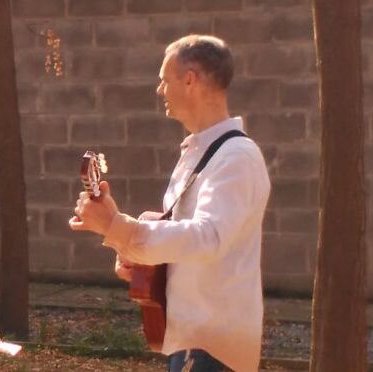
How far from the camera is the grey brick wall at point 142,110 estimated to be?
921 cm

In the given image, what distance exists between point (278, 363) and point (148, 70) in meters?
3.23

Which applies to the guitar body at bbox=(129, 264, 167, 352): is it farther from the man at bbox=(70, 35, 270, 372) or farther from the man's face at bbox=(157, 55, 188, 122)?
the man's face at bbox=(157, 55, 188, 122)

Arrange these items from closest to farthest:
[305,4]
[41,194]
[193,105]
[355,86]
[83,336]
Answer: [193,105]
[355,86]
[83,336]
[305,4]
[41,194]

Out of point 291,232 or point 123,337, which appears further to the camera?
point 291,232

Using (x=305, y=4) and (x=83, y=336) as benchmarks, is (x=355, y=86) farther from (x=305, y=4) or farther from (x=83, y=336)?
(x=305, y=4)

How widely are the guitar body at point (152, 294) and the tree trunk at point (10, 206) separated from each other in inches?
154

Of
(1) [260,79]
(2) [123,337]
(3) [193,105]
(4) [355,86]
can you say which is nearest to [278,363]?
(2) [123,337]

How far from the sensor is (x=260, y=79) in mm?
9273

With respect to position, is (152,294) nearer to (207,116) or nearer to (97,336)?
(207,116)

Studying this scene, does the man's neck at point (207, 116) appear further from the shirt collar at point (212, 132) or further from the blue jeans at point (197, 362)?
the blue jeans at point (197, 362)

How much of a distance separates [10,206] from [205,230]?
4.34m

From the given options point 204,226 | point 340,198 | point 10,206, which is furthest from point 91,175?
point 10,206

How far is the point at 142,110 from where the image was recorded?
9570 millimetres

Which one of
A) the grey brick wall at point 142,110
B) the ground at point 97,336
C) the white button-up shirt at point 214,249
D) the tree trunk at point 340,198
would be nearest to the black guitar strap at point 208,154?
the white button-up shirt at point 214,249
